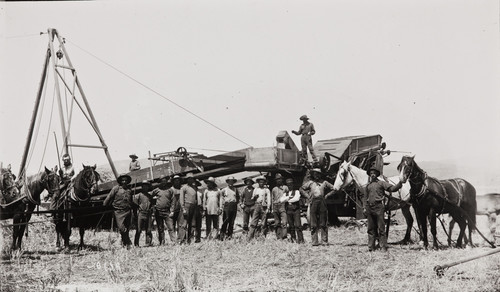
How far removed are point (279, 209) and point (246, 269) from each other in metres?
5.19

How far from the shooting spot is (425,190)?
11.2 meters

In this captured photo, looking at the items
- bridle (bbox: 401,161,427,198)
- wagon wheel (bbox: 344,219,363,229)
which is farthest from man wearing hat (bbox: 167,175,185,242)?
wagon wheel (bbox: 344,219,363,229)

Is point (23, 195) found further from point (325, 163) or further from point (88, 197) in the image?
point (325, 163)

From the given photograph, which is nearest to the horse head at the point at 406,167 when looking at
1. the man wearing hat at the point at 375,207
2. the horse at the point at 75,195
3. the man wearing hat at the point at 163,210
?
the man wearing hat at the point at 375,207

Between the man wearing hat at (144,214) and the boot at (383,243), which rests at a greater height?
the man wearing hat at (144,214)

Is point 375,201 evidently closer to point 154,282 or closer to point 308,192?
point 308,192

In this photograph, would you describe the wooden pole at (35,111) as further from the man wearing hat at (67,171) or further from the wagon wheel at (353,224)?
the wagon wheel at (353,224)

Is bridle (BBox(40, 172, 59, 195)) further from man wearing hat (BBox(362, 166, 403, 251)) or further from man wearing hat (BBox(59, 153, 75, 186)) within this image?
man wearing hat (BBox(362, 166, 403, 251))

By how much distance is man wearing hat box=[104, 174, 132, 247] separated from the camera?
11836mm

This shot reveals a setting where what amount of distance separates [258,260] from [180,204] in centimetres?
462

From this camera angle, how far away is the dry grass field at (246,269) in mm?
6918

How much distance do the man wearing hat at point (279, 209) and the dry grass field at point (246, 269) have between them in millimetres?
1241

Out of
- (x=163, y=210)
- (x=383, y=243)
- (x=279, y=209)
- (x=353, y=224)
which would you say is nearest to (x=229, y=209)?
(x=279, y=209)

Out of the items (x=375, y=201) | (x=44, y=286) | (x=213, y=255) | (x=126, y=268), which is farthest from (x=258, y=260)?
(x=44, y=286)
